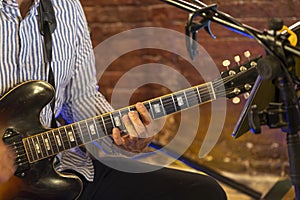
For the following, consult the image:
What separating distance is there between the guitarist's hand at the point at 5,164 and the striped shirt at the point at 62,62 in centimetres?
13

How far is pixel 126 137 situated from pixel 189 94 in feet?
0.71

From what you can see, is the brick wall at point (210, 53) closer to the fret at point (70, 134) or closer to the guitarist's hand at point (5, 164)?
the fret at point (70, 134)

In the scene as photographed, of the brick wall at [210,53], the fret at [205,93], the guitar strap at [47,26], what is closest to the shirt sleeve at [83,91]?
the guitar strap at [47,26]

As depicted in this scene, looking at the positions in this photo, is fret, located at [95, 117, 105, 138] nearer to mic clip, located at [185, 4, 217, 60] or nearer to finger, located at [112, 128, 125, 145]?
finger, located at [112, 128, 125, 145]

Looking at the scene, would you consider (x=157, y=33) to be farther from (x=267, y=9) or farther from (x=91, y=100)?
(x=91, y=100)

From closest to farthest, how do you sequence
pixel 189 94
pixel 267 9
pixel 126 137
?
pixel 189 94 → pixel 126 137 → pixel 267 9

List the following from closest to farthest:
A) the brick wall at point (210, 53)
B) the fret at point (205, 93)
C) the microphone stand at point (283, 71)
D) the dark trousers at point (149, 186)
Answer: the microphone stand at point (283, 71), the fret at point (205, 93), the dark trousers at point (149, 186), the brick wall at point (210, 53)

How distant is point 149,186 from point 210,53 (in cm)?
81

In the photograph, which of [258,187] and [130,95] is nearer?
[258,187]

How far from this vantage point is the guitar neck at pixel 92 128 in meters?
1.38

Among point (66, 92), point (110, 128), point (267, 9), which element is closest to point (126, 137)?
point (110, 128)

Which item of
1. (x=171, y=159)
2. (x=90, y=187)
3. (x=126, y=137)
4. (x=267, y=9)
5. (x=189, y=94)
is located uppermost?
(x=267, y=9)

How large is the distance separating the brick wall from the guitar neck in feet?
2.55

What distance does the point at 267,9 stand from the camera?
2.07 meters
